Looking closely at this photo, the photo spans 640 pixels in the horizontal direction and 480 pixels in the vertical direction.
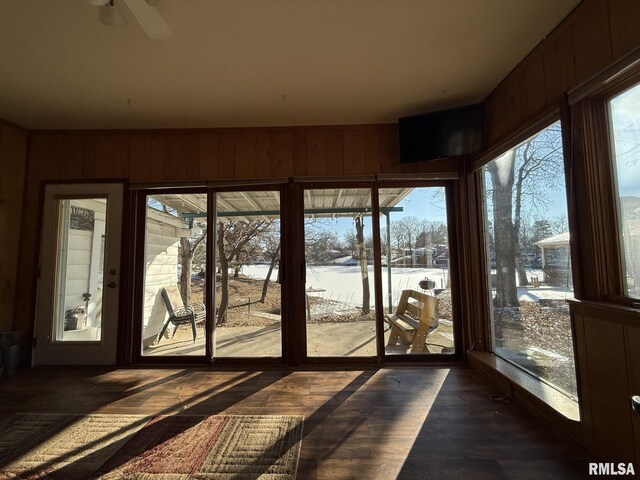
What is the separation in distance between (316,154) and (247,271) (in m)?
1.50

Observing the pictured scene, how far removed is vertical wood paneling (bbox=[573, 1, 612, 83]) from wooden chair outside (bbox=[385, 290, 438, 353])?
219 centimetres

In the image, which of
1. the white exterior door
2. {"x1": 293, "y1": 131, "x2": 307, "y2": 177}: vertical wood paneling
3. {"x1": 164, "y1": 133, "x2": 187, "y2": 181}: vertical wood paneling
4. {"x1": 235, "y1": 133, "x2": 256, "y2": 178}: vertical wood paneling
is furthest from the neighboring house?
the white exterior door

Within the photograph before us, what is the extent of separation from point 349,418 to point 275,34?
2.68m

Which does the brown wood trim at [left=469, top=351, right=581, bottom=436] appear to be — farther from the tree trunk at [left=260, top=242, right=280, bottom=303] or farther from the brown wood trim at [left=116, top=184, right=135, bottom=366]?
the brown wood trim at [left=116, top=184, right=135, bottom=366]

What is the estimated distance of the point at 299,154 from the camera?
3201 mm

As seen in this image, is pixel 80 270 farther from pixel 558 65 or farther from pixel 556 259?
pixel 558 65

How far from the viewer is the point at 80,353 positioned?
310cm

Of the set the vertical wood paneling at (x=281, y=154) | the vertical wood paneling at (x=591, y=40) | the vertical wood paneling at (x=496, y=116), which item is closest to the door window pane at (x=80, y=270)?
the vertical wood paneling at (x=281, y=154)

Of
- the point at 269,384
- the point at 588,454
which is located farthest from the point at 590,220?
the point at 269,384

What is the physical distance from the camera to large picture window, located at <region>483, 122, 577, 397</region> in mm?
2018

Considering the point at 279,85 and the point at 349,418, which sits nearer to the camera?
the point at 349,418

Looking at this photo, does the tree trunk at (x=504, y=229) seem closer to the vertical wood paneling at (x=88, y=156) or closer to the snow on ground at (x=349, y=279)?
the snow on ground at (x=349, y=279)

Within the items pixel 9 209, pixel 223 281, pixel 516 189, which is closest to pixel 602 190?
pixel 516 189

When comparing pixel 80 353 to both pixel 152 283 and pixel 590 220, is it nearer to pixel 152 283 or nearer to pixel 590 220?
pixel 152 283
